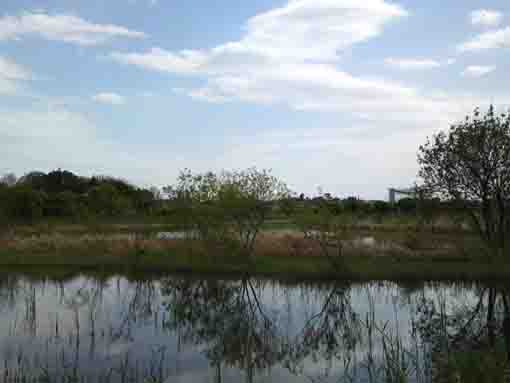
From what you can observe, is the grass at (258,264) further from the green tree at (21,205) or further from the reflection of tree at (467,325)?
the green tree at (21,205)

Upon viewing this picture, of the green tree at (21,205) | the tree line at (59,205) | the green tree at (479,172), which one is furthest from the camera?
the green tree at (21,205)

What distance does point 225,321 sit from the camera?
1365 centimetres

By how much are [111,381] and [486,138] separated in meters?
18.2

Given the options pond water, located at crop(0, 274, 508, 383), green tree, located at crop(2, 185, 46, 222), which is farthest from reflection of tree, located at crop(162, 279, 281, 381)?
green tree, located at crop(2, 185, 46, 222)

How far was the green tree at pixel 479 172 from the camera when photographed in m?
20.1

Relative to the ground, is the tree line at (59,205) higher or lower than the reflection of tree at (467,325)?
higher

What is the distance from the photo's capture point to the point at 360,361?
33.0 ft

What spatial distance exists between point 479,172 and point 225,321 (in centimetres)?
1359

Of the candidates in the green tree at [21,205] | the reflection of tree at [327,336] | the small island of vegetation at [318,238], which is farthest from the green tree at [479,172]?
the green tree at [21,205]

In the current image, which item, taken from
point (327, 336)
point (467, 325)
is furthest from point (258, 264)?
point (467, 325)

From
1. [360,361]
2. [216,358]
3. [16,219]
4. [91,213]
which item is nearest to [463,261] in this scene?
[360,361]

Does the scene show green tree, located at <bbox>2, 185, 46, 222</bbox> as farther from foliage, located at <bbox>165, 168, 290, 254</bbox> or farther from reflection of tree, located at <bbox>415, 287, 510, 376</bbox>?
reflection of tree, located at <bbox>415, 287, 510, 376</bbox>

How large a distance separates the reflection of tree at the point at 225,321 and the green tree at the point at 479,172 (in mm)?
10145

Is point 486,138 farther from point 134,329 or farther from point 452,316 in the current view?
point 134,329
